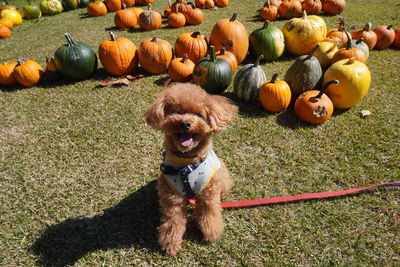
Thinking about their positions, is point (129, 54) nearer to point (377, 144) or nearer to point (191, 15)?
point (191, 15)

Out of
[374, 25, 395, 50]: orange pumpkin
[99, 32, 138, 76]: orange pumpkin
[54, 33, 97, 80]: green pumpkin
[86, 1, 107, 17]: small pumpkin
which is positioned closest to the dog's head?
[99, 32, 138, 76]: orange pumpkin

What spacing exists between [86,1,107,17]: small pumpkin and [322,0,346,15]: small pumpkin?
889 centimetres

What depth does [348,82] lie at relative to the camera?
13.4 feet

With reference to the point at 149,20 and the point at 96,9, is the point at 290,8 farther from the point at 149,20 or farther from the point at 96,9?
the point at 96,9

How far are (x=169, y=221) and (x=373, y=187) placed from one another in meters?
2.53

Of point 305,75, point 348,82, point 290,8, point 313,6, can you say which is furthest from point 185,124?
point 313,6

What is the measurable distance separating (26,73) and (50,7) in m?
8.04

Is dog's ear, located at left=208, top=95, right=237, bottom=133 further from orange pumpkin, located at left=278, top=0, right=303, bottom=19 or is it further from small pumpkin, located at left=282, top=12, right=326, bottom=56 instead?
orange pumpkin, located at left=278, top=0, right=303, bottom=19

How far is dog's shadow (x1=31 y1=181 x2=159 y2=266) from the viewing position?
8.51ft

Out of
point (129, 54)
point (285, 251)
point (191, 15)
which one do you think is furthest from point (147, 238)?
point (191, 15)

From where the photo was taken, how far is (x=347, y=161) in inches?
138

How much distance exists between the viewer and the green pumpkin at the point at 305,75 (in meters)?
4.25

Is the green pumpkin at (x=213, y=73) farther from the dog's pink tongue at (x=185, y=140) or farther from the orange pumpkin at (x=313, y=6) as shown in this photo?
the orange pumpkin at (x=313, y=6)

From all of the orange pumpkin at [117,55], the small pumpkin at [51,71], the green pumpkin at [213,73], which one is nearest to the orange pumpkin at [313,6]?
the green pumpkin at [213,73]
